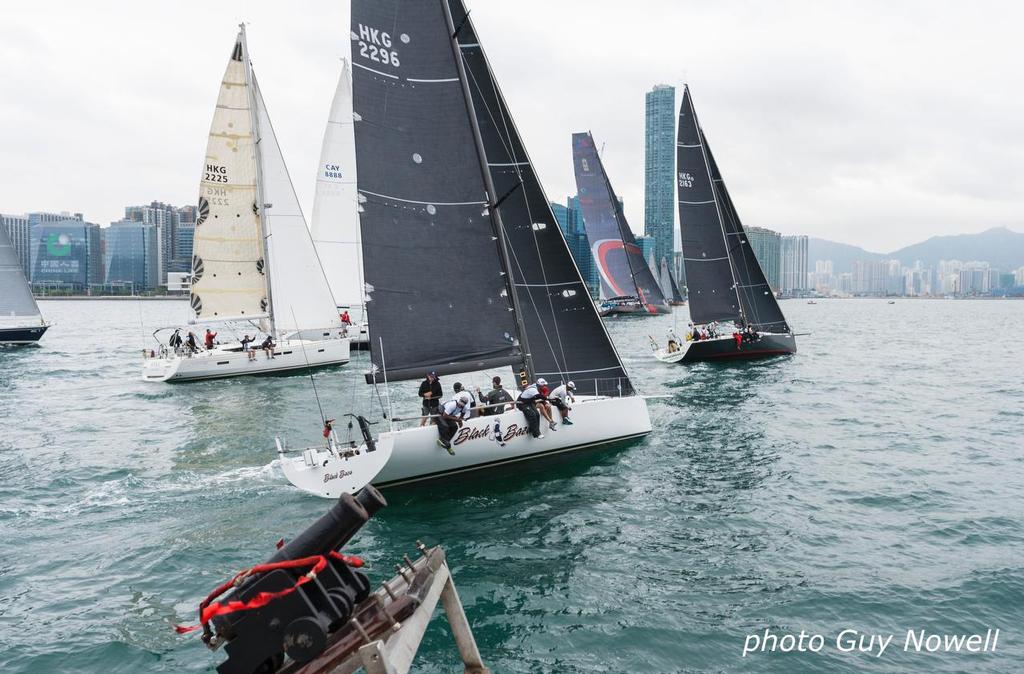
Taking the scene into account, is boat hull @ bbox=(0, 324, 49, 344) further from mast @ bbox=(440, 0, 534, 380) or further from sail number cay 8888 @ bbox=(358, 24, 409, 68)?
mast @ bbox=(440, 0, 534, 380)

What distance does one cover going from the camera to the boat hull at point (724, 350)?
31.4m

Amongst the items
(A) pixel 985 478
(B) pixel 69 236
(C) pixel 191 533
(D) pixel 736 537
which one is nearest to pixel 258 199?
(C) pixel 191 533

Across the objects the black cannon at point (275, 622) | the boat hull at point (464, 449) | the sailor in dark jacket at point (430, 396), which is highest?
the sailor in dark jacket at point (430, 396)

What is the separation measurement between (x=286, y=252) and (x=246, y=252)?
157 cm

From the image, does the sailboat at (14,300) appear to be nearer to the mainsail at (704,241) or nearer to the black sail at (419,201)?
the mainsail at (704,241)

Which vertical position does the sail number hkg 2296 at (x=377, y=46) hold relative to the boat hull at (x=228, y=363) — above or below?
above

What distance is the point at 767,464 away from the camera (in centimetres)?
1460

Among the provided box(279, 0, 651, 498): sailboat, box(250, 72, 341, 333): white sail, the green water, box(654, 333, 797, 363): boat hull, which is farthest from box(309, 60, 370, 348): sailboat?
box(279, 0, 651, 498): sailboat

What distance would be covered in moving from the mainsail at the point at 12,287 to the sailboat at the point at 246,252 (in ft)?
58.1

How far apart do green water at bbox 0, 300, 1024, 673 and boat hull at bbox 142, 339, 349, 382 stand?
6.25 m

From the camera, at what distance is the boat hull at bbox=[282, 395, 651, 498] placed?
10.9 m

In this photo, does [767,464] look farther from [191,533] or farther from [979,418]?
[191,533]

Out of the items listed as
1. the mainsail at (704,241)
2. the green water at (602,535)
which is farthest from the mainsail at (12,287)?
the mainsail at (704,241)

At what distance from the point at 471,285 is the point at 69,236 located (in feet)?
632
